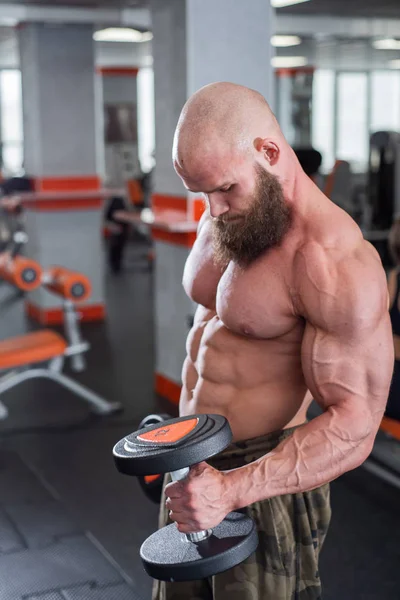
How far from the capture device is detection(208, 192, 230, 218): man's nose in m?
1.11

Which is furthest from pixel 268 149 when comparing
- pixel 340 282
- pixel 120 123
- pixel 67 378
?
pixel 120 123

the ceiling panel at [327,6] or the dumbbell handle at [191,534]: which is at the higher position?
the ceiling panel at [327,6]

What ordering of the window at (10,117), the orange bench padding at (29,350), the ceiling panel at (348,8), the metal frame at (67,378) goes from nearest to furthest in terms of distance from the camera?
the orange bench padding at (29,350) → the metal frame at (67,378) → the ceiling panel at (348,8) → the window at (10,117)

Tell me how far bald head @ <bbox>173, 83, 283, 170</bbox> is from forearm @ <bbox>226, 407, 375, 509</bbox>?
0.38 m

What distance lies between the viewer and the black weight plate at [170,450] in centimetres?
95

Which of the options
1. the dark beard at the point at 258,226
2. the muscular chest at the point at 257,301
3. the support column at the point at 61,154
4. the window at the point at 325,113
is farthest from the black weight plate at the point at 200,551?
the window at the point at 325,113

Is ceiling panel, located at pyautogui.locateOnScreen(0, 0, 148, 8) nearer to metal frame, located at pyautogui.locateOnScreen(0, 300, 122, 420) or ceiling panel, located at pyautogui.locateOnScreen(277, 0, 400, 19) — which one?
ceiling panel, located at pyautogui.locateOnScreen(277, 0, 400, 19)

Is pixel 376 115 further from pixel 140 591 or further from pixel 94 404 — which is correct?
pixel 140 591

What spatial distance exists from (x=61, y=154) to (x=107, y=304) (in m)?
1.24

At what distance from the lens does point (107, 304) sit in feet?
19.5

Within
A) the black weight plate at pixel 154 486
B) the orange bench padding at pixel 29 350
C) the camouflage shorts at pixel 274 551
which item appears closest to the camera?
the camouflage shorts at pixel 274 551

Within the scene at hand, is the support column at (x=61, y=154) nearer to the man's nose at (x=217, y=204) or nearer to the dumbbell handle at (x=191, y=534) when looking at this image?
the man's nose at (x=217, y=204)

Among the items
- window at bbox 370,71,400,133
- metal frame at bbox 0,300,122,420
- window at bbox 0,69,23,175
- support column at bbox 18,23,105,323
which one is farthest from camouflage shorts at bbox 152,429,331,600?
window at bbox 370,71,400,133

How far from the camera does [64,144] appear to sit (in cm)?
518
